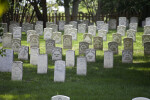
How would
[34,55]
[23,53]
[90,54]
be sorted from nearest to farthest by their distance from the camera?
[34,55] < [90,54] < [23,53]

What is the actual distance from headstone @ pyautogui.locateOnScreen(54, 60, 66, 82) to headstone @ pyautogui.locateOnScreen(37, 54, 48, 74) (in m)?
1.46

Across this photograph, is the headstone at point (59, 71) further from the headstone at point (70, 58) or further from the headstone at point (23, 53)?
the headstone at point (23, 53)

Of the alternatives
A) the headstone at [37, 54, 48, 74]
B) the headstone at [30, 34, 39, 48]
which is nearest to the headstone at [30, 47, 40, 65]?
the headstone at [37, 54, 48, 74]

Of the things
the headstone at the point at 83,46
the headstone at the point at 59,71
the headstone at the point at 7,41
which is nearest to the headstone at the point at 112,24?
the headstone at the point at 7,41

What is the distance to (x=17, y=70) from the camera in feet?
34.4

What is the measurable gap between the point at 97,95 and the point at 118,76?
3.04m

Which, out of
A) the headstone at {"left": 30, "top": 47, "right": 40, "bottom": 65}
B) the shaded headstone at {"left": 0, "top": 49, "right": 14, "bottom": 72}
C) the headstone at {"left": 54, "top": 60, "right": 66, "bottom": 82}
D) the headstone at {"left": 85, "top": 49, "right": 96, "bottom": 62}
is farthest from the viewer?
the headstone at {"left": 85, "top": 49, "right": 96, "bottom": 62}

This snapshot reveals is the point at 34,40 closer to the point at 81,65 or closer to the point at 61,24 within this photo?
the point at 81,65

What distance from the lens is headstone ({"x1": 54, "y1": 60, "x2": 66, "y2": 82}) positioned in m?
10.2

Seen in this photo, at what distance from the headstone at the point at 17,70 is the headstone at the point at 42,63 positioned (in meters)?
1.31

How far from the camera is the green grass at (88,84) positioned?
879 cm

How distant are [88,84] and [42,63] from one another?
7.46ft

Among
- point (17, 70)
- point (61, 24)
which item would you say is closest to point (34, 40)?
point (17, 70)

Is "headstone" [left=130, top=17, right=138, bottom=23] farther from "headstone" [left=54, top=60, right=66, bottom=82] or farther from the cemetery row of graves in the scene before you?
"headstone" [left=54, top=60, right=66, bottom=82]
